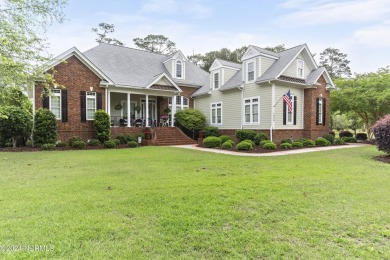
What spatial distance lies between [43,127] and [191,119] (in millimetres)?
10287

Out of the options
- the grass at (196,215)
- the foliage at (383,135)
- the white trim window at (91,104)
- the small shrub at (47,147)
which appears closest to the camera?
the grass at (196,215)

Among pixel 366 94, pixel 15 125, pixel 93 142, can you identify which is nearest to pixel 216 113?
pixel 93 142

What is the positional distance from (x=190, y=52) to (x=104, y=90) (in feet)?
87.0

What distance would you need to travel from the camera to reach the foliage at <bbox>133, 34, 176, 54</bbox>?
126ft

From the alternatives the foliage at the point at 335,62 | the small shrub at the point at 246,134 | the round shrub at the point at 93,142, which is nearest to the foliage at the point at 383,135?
the small shrub at the point at 246,134

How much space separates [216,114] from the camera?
2073 cm

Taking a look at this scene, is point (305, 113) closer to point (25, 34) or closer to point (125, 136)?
point (125, 136)

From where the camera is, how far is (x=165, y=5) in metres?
13.8

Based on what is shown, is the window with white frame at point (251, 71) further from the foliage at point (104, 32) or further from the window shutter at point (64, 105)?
the foliage at point (104, 32)

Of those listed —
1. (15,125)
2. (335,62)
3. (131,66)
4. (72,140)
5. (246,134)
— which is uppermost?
(335,62)

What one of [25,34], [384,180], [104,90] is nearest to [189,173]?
[384,180]

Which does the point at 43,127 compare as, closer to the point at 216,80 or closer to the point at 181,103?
the point at 181,103

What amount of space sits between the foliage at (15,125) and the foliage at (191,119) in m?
10.3

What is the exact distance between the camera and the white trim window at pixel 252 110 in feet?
56.0
